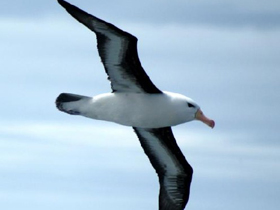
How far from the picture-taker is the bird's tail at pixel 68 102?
65.1 ft

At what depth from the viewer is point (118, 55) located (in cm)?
1936

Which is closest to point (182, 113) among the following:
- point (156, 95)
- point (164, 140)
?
point (156, 95)

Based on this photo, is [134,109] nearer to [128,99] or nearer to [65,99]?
[128,99]

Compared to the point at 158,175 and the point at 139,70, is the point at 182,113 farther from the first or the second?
the point at 158,175

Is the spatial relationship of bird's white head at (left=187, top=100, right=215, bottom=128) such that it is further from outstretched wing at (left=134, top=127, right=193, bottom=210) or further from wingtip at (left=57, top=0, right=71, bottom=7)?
wingtip at (left=57, top=0, right=71, bottom=7)

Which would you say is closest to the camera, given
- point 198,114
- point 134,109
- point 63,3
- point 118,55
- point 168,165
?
point 63,3

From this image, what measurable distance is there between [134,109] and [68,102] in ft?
5.00

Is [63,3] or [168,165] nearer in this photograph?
[63,3]

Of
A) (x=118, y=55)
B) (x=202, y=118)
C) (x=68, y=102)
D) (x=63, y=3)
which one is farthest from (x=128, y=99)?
(x=63, y=3)

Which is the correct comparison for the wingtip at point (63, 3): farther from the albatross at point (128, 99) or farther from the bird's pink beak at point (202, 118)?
the bird's pink beak at point (202, 118)

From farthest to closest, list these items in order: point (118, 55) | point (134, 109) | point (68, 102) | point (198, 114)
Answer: point (198, 114) → point (68, 102) → point (134, 109) → point (118, 55)

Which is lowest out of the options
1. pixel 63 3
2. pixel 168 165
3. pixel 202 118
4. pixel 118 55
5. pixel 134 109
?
pixel 168 165

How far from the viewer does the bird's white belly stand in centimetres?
1966

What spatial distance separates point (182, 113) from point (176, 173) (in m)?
2.92
